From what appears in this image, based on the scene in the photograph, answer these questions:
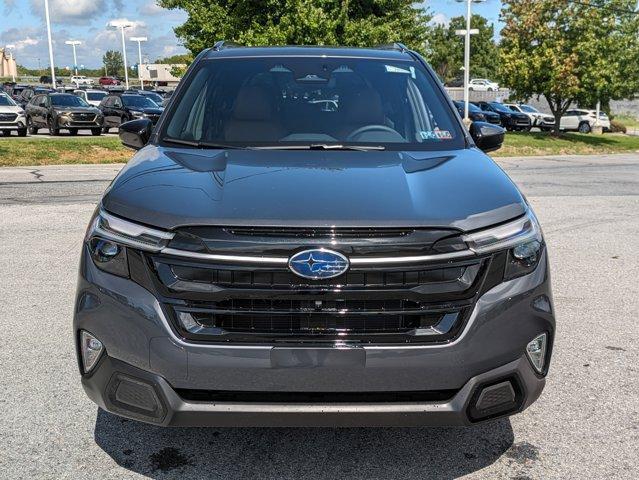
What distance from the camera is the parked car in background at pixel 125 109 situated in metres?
27.5

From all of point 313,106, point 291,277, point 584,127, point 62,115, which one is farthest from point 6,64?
point 291,277

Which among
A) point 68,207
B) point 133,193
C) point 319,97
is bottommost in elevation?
point 68,207

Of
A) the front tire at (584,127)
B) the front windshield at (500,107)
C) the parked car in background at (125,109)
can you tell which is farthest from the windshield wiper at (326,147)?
the front tire at (584,127)

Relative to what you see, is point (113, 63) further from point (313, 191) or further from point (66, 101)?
point (313, 191)

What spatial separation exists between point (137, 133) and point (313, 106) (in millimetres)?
1145

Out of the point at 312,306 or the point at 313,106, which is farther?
the point at 313,106

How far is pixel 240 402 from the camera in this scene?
8.48 ft

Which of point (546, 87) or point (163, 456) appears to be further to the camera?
point (546, 87)

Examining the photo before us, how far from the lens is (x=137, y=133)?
4.40 meters

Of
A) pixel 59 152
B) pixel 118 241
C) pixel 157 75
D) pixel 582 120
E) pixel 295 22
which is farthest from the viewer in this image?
pixel 157 75

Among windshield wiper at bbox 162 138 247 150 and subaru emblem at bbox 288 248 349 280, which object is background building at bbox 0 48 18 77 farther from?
subaru emblem at bbox 288 248 349 280

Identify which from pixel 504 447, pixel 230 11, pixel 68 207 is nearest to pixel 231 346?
pixel 504 447

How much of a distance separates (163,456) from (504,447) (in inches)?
61.4

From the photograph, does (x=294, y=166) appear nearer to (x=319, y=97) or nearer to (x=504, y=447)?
(x=319, y=97)
